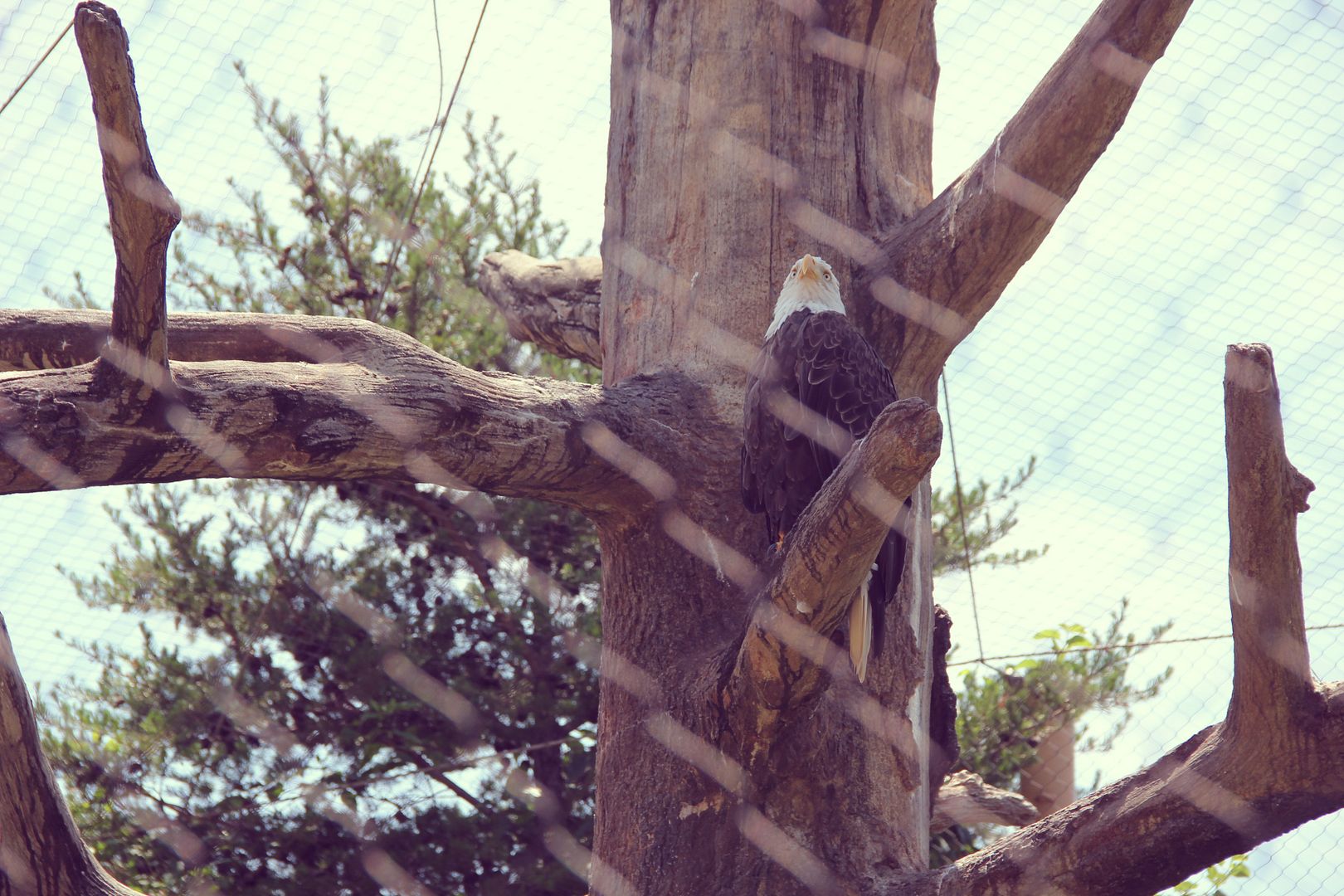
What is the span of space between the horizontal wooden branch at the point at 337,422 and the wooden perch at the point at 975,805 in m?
1.20

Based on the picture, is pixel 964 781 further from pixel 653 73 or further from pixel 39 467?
pixel 39 467

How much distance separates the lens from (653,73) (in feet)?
8.14

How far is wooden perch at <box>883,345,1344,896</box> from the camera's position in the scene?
1.34 meters

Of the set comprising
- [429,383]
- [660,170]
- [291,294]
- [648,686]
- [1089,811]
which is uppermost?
[291,294]

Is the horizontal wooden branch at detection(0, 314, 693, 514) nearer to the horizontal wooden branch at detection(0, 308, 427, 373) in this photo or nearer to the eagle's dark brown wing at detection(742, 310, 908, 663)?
the horizontal wooden branch at detection(0, 308, 427, 373)

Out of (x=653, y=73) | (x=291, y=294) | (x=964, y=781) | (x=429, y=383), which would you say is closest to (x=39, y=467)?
(x=429, y=383)

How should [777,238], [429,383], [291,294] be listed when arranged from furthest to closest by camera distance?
1. [291,294]
2. [777,238]
3. [429,383]

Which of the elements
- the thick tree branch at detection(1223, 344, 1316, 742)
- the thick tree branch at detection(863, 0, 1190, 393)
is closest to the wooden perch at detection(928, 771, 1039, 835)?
the thick tree branch at detection(863, 0, 1190, 393)

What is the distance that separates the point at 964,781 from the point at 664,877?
1194 mm

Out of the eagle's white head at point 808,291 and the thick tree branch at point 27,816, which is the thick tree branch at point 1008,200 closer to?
the eagle's white head at point 808,291

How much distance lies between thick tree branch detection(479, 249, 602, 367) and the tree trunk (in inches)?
19.9

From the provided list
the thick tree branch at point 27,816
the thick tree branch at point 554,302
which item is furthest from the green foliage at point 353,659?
the thick tree branch at point 27,816

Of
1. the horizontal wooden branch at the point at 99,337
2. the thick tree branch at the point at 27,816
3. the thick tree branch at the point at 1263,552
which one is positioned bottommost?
the thick tree branch at the point at 27,816

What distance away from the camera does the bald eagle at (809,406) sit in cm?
215
